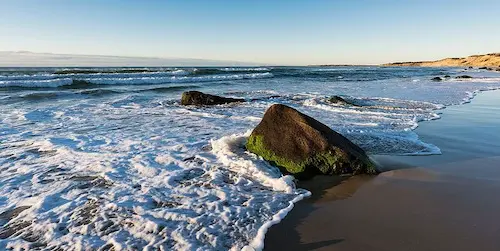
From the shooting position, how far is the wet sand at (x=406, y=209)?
3.21 m

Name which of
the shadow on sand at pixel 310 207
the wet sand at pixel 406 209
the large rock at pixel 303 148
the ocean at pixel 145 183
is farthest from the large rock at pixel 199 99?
the shadow on sand at pixel 310 207

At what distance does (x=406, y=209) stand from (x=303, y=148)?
1.74 metres

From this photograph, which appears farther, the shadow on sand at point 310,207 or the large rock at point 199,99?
the large rock at point 199,99

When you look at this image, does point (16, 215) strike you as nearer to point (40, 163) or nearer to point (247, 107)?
point (40, 163)

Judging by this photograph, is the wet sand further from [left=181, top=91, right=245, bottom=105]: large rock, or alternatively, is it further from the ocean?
[left=181, top=91, right=245, bottom=105]: large rock

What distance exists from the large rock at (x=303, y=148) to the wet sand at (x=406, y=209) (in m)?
0.23

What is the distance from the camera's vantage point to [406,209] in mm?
3914

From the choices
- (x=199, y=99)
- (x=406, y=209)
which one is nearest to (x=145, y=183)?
(x=406, y=209)

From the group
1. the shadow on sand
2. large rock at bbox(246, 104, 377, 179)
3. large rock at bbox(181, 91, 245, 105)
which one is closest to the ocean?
the shadow on sand

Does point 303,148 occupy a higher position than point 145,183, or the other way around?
point 303,148

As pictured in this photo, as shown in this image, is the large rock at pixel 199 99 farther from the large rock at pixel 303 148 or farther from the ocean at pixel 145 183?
the large rock at pixel 303 148

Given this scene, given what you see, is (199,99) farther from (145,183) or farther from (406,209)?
(406,209)

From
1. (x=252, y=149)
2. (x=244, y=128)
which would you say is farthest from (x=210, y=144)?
(x=244, y=128)

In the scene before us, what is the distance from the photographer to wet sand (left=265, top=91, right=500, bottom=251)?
321 centimetres
